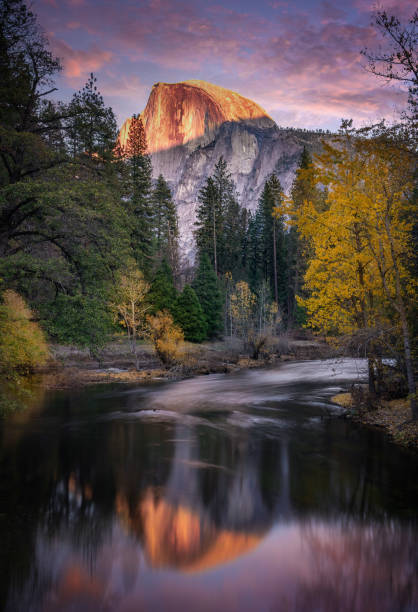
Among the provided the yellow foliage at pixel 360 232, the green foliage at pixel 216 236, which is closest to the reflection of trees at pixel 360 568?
the yellow foliage at pixel 360 232

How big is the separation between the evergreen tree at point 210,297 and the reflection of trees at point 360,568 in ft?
121

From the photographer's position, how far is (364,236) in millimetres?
14367

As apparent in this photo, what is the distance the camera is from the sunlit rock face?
5064 inches

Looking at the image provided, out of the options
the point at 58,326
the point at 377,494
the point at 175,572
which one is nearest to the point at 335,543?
the point at 377,494

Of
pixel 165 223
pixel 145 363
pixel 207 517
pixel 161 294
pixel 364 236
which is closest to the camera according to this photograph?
pixel 207 517

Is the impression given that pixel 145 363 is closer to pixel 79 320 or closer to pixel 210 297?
pixel 210 297

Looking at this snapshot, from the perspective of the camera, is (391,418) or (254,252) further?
(254,252)

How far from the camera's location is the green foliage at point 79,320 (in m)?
10.3

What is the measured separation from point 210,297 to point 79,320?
3539 cm

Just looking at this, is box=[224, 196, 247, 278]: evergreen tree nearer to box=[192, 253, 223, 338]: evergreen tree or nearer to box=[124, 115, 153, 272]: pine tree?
box=[192, 253, 223, 338]: evergreen tree

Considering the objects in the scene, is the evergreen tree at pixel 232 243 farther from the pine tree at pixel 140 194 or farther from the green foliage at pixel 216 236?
the pine tree at pixel 140 194

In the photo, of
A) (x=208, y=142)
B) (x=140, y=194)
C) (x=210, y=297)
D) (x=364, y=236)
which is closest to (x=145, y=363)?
(x=210, y=297)

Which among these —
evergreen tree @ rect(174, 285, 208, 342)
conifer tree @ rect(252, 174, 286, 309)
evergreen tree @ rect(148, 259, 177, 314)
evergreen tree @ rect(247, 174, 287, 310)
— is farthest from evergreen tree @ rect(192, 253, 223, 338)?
conifer tree @ rect(252, 174, 286, 309)

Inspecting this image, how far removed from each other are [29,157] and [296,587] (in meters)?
12.2
